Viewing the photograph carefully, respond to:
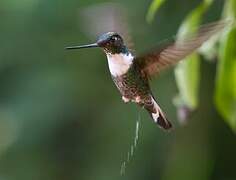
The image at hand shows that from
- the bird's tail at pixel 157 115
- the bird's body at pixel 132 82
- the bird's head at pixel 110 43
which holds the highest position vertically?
the bird's head at pixel 110 43

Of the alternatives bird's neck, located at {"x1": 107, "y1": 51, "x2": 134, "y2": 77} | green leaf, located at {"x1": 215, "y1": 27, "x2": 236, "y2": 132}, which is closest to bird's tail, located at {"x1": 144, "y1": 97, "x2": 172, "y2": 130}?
bird's neck, located at {"x1": 107, "y1": 51, "x2": 134, "y2": 77}

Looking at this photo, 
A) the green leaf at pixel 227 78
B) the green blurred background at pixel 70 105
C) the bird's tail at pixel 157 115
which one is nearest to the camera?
the bird's tail at pixel 157 115

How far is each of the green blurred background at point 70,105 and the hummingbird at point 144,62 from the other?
2121mm

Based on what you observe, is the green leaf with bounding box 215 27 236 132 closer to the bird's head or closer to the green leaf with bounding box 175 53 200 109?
the green leaf with bounding box 175 53 200 109

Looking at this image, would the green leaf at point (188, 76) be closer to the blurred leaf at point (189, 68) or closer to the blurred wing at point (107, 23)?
the blurred leaf at point (189, 68)

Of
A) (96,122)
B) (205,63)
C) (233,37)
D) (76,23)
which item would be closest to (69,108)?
(96,122)

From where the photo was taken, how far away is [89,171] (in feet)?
12.7

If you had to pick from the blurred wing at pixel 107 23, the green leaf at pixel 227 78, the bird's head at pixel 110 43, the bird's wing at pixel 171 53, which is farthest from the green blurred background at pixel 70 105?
the bird's head at pixel 110 43

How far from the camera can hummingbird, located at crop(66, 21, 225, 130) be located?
4.05 feet

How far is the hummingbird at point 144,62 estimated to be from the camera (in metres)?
1.24

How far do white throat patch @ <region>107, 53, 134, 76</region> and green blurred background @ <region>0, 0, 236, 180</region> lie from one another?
7.19ft

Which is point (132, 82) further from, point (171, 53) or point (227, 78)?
point (227, 78)

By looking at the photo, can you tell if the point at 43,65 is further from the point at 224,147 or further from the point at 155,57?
the point at 155,57

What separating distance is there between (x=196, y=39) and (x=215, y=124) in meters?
2.20
